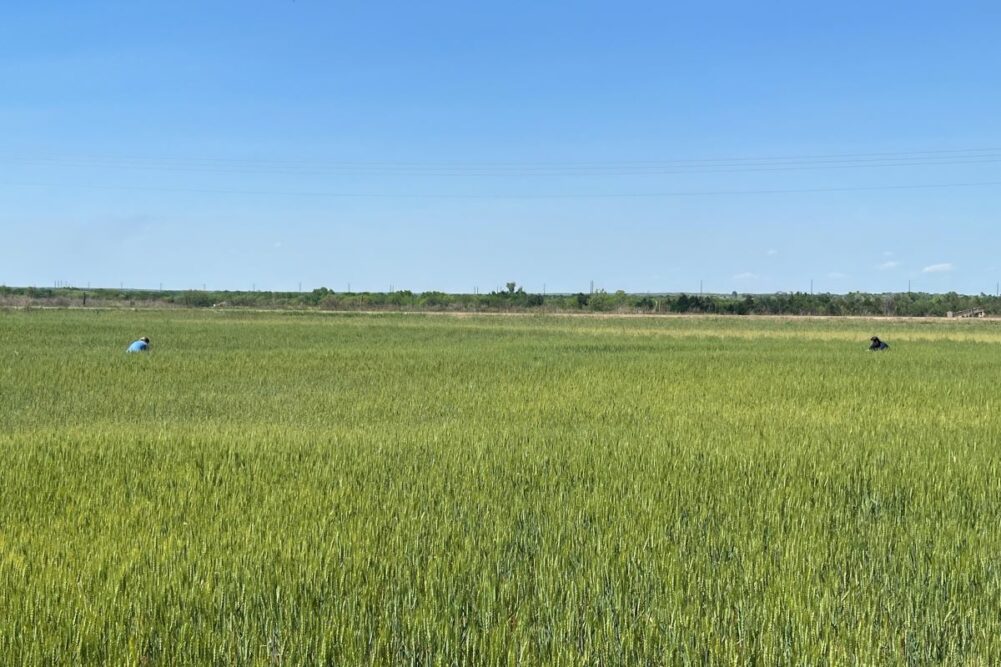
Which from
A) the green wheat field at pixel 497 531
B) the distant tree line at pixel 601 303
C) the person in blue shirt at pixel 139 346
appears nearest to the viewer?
the green wheat field at pixel 497 531

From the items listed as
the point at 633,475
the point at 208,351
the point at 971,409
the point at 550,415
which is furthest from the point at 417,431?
the point at 208,351

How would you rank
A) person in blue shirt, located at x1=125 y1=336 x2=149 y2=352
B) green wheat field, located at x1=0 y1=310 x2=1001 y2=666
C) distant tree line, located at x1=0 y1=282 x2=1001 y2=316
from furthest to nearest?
distant tree line, located at x1=0 y1=282 x2=1001 y2=316 < person in blue shirt, located at x1=125 y1=336 x2=149 y2=352 < green wheat field, located at x1=0 y1=310 x2=1001 y2=666

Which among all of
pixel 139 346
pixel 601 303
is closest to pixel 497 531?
pixel 139 346

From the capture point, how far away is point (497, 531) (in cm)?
538

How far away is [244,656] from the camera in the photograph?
360 centimetres

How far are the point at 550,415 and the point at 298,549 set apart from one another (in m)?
7.39

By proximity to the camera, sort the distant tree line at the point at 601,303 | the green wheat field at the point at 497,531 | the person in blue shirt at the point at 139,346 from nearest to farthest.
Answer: the green wheat field at the point at 497,531
the person in blue shirt at the point at 139,346
the distant tree line at the point at 601,303

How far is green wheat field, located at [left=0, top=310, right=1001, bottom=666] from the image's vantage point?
3.78 m

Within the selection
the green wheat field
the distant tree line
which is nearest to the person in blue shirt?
the green wheat field

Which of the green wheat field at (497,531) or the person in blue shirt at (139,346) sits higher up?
the person in blue shirt at (139,346)

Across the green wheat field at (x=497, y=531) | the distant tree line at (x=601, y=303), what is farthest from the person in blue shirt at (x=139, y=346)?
the distant tree line at (x=601, y=303)

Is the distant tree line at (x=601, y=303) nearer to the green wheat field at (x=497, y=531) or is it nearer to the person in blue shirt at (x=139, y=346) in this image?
the person in blue shirt at (x=139, y=346)

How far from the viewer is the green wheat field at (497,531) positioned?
149 inches

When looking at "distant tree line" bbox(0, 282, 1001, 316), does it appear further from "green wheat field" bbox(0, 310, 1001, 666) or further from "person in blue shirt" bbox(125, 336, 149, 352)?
"green wheat field" bbox(0, 310, 1001, 666)
